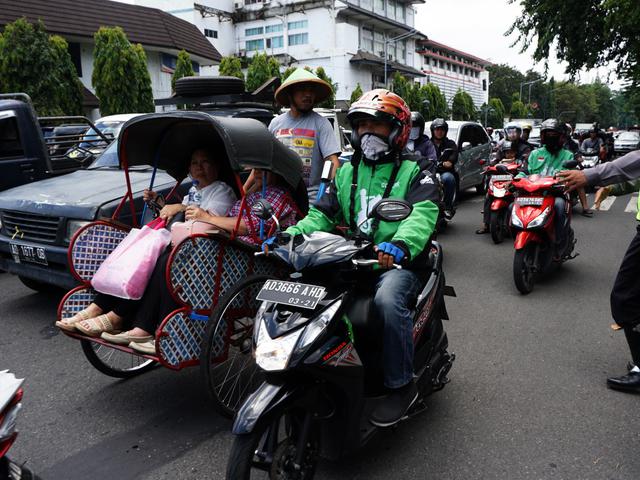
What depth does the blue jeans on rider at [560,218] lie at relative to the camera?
6590 millimetres

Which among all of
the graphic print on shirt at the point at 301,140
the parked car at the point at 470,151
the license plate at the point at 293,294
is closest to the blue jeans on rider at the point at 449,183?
the parked car at the point at 470,151

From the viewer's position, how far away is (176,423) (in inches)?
142

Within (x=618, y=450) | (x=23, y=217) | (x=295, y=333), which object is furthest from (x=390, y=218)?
(x=23, y=217)

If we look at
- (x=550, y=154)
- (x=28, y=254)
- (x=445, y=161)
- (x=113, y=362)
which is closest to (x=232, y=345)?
(x=113, y=362)

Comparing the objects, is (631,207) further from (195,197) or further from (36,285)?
(36,285)

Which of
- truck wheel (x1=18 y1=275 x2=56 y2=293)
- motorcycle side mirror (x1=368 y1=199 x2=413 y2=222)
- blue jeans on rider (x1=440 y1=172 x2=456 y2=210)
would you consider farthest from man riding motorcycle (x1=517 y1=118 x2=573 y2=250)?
truck wheel (x1=18 y1=275 x2=56 y2=293)

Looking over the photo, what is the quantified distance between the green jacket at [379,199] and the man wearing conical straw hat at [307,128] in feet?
5.22

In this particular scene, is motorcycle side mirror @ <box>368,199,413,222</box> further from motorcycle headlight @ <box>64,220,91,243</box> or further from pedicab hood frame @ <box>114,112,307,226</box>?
motorcycle headlight @ <box>64,220,91,243</box>

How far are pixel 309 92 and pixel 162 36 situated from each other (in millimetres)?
32656

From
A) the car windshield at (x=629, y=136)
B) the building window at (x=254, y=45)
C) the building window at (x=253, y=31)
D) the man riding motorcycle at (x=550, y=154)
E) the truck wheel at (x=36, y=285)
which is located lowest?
the car windshield at (x=629, y=136)

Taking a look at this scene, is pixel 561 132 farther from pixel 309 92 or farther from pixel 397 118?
pixel 397 118

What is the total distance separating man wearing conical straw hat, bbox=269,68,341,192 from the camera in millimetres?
5152

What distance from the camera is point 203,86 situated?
311 inches

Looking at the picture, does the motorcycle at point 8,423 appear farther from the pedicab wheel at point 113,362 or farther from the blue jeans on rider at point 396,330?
the pedicab wheel at point 113,362
